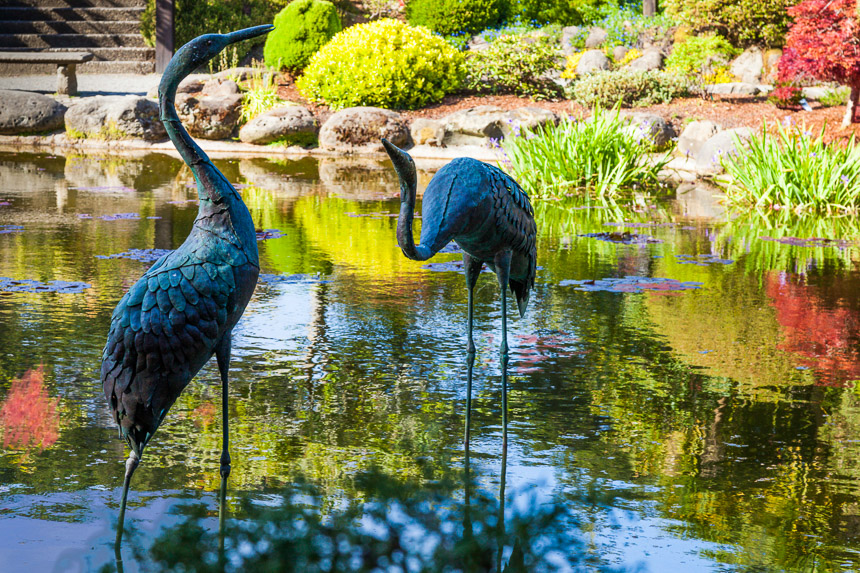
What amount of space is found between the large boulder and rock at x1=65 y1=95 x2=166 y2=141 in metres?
0.53

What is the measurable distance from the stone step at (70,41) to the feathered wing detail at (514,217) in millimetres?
23273

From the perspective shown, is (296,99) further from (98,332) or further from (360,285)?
(98,332)

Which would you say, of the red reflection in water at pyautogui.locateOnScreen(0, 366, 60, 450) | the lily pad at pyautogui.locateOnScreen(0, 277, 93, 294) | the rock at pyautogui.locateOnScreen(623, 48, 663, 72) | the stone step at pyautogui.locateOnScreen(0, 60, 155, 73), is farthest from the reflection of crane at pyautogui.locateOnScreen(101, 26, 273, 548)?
the stone step at pyautogui.locateOnScreen(0, 60, 155, 73)

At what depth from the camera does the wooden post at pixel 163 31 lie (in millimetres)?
22859

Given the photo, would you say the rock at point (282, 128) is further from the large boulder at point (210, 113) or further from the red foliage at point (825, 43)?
the red foliage at point (825, 43)

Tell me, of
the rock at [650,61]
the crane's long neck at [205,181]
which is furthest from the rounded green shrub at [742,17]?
the crane's long neck at [205,181]

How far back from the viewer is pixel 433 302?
7.18 m

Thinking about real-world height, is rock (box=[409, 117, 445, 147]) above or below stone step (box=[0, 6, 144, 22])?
below

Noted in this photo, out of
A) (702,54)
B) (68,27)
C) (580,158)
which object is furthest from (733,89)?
(68,27)

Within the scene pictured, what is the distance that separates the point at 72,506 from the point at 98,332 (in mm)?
2575

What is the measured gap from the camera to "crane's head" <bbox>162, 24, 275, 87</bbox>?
10.1ft

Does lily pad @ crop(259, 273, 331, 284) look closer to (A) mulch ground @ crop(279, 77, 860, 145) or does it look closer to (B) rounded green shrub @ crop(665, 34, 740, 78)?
(A) mulch ground @ crop(279, 77, 860, 145)

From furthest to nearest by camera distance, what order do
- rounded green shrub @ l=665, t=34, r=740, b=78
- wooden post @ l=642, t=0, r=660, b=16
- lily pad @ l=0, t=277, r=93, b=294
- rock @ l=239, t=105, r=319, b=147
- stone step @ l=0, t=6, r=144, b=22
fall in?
wooden post @ l=642, t=0, r=660, b=16
stone step @ l=0, t=6, r=144, b=22
rounded green shrub @ l=665, t=34, r=740, b=78
rock @ l=239, t=105, r=319, b=147
lily pad @ l=0, t=277, r=93, b=294

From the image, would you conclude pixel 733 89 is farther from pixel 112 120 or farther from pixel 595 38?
pixel 112 120
